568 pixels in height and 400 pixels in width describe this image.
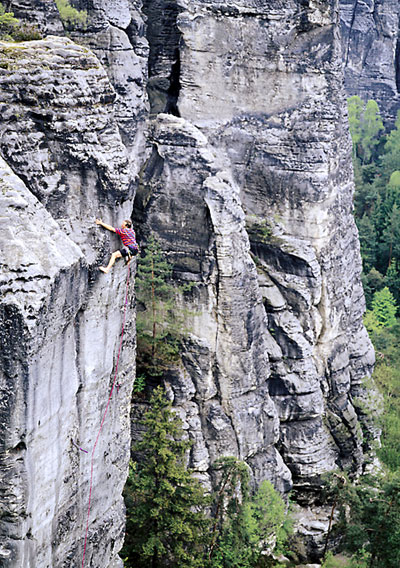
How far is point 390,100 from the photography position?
55.6 m

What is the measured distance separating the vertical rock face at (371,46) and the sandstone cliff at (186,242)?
2831cm

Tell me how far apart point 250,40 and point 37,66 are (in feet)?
42.2

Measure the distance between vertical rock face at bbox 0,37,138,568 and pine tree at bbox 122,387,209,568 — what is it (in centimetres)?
416

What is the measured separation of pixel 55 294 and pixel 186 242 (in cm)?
Answer: 1002

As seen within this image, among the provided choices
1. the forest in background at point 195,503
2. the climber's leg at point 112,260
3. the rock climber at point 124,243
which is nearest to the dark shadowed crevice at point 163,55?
the forest in background at point 195,503

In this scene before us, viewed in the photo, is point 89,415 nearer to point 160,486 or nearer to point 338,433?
point 160,486

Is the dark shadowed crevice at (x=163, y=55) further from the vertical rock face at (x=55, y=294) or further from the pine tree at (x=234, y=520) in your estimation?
the pine tree at (x=234, y=520)

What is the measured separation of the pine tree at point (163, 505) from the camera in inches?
746

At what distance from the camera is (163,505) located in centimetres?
1895

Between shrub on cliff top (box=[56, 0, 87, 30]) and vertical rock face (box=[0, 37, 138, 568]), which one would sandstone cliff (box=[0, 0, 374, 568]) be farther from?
shrub on cliff top (box=[56, 0, 87, 30])

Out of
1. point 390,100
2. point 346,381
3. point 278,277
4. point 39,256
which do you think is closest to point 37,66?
point 39,256

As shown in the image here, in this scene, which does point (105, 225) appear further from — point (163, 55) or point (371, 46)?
point (371, 46)

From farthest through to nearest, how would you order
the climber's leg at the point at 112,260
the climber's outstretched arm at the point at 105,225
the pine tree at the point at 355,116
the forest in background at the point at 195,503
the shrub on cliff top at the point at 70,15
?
the pine tree at the point at 355,116
the shrub on cliff top at the point at 70,15
the forest in background at the point at 195,503
the climber's leg at the point at 112,260
the climber's outstretched arm at the point at 105,225

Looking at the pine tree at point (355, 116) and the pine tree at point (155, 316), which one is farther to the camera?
the pine tree at point (355, 116)
